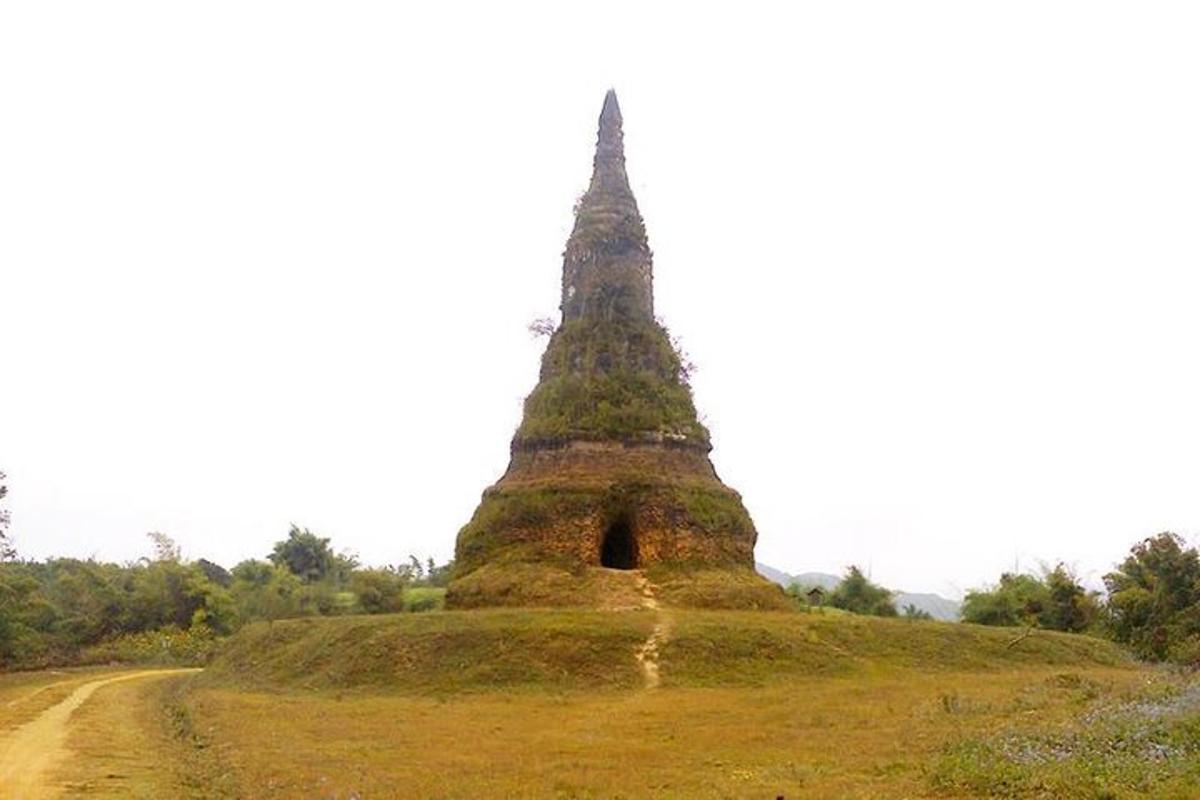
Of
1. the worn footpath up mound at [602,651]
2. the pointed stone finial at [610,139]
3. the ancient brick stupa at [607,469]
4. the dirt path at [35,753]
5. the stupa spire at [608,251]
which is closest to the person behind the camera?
the dirt path at [35,753]

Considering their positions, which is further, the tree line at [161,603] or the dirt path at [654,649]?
the tree line at [161,603]

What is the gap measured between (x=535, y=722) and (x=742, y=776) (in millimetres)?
6228

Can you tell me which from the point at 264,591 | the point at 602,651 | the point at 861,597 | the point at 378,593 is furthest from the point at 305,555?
the point at 602,651

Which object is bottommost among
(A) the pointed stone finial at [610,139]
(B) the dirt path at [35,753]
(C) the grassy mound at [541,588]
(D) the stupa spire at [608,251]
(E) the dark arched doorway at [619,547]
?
(B) the dirt path at [35,753]

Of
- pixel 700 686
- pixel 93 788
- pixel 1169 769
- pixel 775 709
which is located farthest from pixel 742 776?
pixel 700 686

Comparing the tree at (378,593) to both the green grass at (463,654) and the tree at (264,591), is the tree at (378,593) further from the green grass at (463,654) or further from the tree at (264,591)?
the green grass at (463,654)

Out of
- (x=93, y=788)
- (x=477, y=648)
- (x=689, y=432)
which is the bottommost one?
(x=93, y=788)

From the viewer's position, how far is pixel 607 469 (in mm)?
32062

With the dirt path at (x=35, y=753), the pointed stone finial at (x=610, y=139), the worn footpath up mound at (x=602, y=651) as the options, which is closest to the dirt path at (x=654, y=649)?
the worn footpath up mound at (x=602, y=651)

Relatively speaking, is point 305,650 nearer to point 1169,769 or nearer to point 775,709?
point 775,709

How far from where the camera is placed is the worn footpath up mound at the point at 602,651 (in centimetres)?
2303

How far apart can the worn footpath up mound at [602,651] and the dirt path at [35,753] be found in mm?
5084

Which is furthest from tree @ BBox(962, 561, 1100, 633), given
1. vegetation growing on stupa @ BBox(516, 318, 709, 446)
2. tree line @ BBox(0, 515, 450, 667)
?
tree line @ BBox(0, 515, 450, 667)

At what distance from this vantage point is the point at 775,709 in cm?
1866
